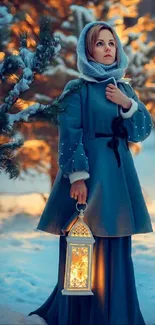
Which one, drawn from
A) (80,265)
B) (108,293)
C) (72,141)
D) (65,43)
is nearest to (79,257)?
(80,265)

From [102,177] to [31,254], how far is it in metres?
1.30

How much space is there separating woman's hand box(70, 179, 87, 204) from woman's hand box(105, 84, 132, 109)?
32 centimetres

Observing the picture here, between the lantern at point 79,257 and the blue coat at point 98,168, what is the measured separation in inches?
1.5

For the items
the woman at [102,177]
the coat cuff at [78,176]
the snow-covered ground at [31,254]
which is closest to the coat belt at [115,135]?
the woman at [102,177]

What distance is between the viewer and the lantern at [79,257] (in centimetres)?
180

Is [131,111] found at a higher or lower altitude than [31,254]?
higher

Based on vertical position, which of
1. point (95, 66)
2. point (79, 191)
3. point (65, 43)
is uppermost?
point (65, 43)

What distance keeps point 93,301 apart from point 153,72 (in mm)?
2035

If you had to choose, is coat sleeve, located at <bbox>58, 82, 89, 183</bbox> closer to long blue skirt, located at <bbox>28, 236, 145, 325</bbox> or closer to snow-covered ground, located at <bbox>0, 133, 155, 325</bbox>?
long blue skirt, located at <bbox>28, 236, 145, 325</bbox>

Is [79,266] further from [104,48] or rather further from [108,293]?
[104,48]

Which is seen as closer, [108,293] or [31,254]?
[108,293]

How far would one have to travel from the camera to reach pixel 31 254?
298 centimetres

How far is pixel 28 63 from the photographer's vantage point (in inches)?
64.4

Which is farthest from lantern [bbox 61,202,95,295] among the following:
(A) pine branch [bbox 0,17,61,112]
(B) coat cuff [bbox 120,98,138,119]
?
(A) pine branch [bbox 0,17,61,112]
